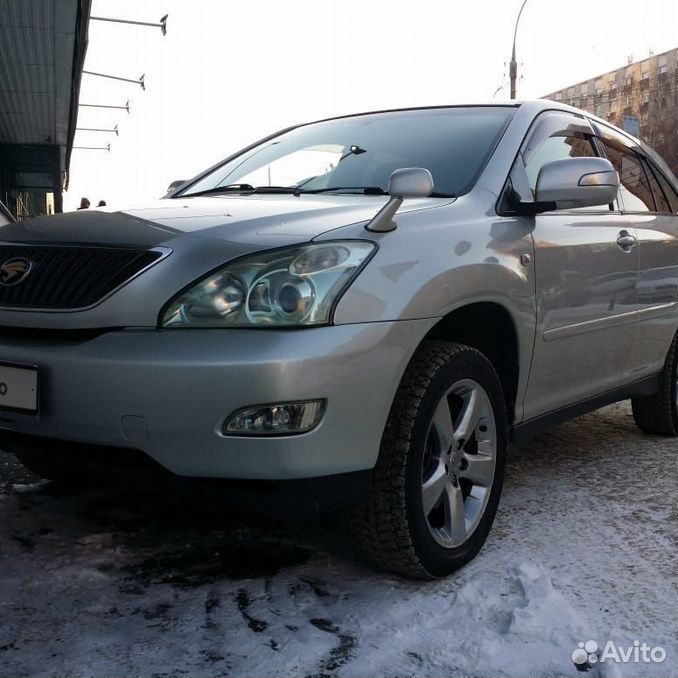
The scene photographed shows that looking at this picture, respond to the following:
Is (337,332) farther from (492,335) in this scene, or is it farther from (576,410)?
(576,410)

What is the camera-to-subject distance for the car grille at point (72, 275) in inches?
86.7

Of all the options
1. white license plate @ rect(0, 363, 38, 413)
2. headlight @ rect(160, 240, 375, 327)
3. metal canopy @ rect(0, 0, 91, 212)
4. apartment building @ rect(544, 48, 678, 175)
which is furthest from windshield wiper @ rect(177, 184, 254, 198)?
apartment building @ rect(544, 48, 678, 175)

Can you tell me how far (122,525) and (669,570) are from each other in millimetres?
1779

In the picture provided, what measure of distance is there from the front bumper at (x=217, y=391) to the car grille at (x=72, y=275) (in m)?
0.13

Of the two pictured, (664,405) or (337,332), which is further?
(664,405)

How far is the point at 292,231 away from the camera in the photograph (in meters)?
2.28

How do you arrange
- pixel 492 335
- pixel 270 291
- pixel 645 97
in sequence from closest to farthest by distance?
1. pixel 270 291
2. pixel 492 335
3. pixel 645 97

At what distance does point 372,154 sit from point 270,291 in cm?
134

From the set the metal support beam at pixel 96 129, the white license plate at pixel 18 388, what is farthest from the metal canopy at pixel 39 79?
the white license plate at pixel 18 388

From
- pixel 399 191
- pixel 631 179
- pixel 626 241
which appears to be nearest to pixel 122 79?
pixel 631 179

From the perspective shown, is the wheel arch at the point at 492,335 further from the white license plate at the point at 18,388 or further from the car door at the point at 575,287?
the white license plate at the point at 18,388

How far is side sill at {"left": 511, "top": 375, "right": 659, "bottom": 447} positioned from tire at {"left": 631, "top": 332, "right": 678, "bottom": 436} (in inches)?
3.3

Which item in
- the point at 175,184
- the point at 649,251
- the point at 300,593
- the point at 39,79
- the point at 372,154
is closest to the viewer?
the point at 300,593

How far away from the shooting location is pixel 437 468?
97.7 inches
